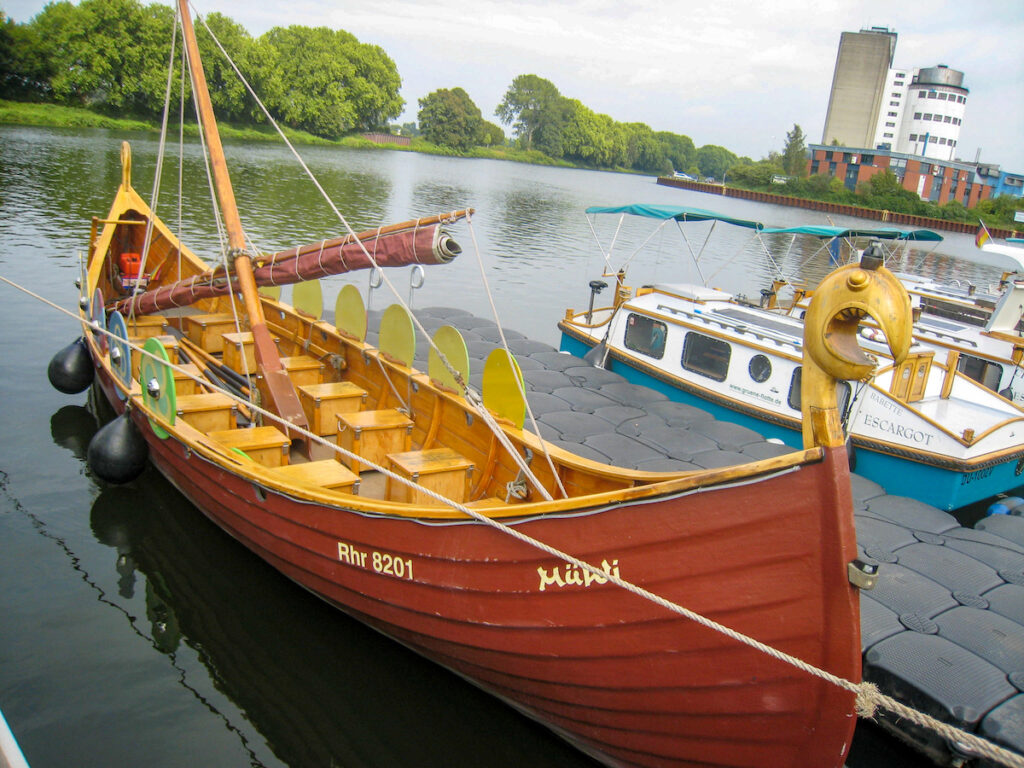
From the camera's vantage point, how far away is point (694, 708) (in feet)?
13.9

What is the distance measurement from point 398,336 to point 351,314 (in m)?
Result: 1.32

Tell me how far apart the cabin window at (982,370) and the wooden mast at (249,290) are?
41.3ft

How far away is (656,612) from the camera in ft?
13.6

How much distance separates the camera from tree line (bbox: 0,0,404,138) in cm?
5581

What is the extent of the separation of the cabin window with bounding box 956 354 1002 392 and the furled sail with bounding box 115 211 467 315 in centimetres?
1208

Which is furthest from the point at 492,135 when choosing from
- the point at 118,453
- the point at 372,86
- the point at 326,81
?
the point at 118,453

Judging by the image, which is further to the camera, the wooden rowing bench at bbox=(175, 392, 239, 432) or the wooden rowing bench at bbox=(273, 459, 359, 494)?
the wooden rowing bench at bbox=(175, 392, 239, 432)

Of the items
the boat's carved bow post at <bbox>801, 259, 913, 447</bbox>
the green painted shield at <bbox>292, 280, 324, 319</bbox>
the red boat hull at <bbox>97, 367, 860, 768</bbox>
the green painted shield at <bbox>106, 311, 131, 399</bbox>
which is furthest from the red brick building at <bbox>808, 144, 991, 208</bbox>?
the boat's carved bow post at <bbox>801, 259, 913, 447</bbox>

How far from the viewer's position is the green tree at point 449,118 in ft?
370

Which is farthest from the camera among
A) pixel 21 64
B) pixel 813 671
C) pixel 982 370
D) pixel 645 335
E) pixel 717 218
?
pixel 21 64

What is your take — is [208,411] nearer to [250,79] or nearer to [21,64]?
[21,64]

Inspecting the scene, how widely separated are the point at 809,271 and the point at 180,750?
37.7 meters

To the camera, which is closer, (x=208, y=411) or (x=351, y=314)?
(x=208, y=411)

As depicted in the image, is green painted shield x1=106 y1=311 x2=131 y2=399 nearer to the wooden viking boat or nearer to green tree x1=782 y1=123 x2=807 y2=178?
the wooden viking boat
